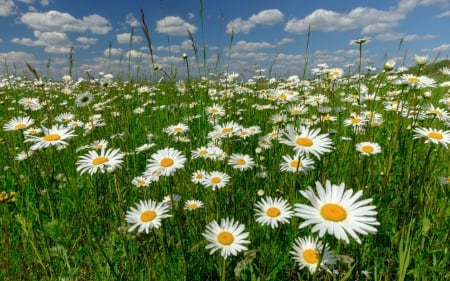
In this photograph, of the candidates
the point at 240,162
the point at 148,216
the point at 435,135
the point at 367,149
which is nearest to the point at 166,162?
the point at 148,216

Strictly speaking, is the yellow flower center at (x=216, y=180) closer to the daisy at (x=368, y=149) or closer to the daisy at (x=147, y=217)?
the daisy at (x=147, y=217)

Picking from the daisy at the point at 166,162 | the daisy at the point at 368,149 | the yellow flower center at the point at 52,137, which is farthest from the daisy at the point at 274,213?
the yellow flower center at the point at 52,137

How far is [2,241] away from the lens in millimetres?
2309

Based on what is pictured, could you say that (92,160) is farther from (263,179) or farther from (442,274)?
(442,274)

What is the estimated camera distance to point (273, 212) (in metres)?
2.06

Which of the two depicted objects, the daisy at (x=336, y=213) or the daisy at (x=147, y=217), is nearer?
the daisy at (x=336, y=213)

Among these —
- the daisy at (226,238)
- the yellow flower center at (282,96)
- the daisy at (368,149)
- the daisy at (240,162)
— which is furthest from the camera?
the yellow flower center at (282,96)

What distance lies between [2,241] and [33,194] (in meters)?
0.83

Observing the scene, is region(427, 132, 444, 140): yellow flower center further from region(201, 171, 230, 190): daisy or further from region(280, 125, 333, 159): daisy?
region(201, 171, 230, 190): daisy

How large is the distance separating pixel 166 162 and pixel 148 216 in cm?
39

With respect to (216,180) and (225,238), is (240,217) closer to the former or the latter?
(216,180)

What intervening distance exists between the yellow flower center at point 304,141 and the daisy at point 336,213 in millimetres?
413

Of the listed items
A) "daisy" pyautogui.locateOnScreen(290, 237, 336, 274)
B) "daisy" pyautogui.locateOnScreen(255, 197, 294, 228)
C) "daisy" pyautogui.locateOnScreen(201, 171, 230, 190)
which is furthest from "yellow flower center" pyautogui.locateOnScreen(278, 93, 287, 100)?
"daisy" pyautogui.locateOnScreen(290, 237, 336, 274)

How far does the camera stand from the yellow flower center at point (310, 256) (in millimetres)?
1746
